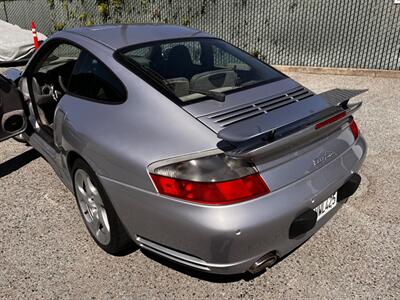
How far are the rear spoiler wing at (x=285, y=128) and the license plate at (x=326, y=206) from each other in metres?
0.40

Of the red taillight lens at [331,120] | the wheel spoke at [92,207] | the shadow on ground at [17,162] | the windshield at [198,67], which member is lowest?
the shadow on ground at [17,162]

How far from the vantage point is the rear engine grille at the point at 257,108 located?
6.97 feet

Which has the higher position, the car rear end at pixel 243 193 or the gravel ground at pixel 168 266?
the car rear end at pixel 243 193

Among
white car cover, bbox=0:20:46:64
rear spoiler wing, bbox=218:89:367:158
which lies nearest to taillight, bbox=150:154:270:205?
rear spoiler wing, bbox=218:89:367:158

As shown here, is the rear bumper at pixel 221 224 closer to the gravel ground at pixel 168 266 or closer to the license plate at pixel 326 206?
the license plate at pixel 326 206

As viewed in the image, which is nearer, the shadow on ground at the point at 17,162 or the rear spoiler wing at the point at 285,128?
the rear spoiler wing at the point at 285,128

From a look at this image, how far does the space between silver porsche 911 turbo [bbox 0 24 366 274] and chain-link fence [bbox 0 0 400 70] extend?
597 centimetres

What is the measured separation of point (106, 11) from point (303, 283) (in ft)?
35.8

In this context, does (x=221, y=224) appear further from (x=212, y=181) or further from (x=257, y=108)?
(x=257, y=108)

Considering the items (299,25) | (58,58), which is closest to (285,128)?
(58,58)

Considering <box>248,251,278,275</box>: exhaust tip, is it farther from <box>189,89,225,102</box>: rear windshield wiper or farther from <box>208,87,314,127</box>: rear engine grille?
<box>189,89,225,102</box>: rear windshield wiper

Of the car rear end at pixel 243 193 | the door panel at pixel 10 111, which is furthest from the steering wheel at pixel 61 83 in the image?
the car rear end at pixel 243 193

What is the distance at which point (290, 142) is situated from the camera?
6.39 feet

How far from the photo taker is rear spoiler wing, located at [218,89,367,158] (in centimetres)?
182
